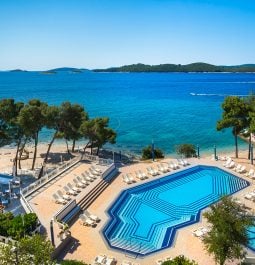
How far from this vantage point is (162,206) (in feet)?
81.8

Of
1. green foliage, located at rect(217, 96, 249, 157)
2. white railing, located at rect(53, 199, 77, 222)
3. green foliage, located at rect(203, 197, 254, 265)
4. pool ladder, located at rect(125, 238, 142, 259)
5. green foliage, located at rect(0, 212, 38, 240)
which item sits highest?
green foliage, located at rect(217, 96, 249, 157)

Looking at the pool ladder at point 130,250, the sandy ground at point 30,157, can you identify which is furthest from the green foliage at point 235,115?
the pool ladder at point 130,250

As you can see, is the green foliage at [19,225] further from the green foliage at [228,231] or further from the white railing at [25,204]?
the green foliage at [228,231]

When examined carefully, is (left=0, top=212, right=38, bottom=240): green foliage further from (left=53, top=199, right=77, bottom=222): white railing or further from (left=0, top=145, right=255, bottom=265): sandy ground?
(left=53, top=199, right=77, bottom=222): white railing

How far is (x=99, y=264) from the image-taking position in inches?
656

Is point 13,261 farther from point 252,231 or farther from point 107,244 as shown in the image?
point 252,231

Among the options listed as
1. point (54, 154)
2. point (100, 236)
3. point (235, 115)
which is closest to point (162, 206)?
point (100, 236)

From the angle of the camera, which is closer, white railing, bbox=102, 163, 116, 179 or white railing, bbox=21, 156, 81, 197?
white railing, bbox=21, 156, 81, 197

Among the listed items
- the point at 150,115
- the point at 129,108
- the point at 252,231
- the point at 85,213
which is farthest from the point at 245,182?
the point at 129,108

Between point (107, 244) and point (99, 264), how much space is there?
2.36m

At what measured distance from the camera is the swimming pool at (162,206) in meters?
20.0

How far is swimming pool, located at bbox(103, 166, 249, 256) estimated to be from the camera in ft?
65.7

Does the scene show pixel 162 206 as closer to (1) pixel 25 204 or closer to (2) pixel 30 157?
(1) pixel 25 204

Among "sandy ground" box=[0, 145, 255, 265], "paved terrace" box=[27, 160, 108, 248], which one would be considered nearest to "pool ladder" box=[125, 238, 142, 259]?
"sandy ground" box=[0, 145, 255, 265]
